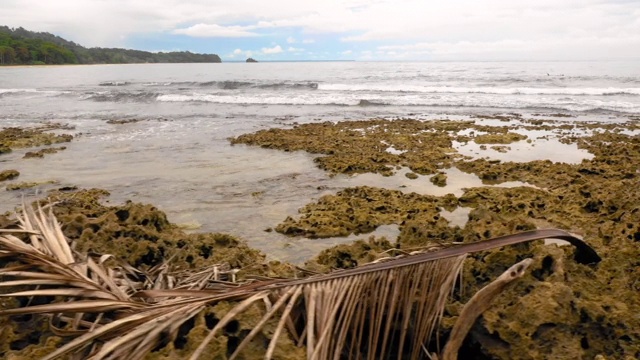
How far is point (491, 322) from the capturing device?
2.11 metres

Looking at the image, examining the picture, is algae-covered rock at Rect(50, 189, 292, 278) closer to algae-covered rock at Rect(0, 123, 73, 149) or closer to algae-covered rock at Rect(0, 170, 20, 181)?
algae-covered rock at Rect(0, 170, 20, 181)

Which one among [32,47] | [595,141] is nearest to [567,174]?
[595,141]

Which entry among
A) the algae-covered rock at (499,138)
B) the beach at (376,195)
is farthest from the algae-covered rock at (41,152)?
the algae-covered rock at (499,138)

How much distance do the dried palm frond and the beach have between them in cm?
34

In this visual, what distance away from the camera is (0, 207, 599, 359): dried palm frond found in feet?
5.35

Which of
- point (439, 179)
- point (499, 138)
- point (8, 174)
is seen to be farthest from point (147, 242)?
point (499, 138)

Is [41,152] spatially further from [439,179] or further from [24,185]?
[439,179]

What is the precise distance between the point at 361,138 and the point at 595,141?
6668 millimetres

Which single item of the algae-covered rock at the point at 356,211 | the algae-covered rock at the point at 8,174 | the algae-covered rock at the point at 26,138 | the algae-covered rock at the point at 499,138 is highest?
the algae-covered rock at the point at 26,138

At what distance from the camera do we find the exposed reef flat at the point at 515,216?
2131 mm

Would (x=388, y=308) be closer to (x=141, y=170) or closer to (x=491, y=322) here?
(x=491, y=322)

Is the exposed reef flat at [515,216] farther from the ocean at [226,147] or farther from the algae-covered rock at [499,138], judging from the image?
the ocean at [226,147]

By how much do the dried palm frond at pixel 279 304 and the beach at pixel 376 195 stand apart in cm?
34

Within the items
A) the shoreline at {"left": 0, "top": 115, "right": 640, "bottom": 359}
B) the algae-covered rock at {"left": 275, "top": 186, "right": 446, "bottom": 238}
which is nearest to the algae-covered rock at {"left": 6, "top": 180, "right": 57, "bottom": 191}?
the shoreline at {"left": 0, "top": 115, "right": 640, "bottom": 359}
